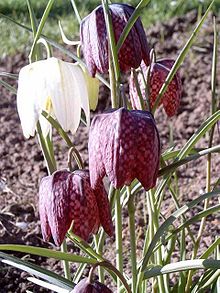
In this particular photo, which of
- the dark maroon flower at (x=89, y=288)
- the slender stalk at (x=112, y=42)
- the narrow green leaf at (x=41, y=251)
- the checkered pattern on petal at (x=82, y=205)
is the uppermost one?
the slender stalk at (x=112, y=42)

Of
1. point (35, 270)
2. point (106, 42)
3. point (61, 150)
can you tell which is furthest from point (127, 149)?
point (61, 150)

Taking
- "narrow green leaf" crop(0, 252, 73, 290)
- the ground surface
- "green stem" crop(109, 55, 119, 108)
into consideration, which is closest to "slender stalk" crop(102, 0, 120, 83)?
"green stem" crop(109, 55, 119, 108)

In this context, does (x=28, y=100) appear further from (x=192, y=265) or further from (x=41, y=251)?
(x=192, y=265)

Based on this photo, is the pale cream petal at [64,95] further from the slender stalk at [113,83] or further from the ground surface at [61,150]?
the ground surface at [61,150]

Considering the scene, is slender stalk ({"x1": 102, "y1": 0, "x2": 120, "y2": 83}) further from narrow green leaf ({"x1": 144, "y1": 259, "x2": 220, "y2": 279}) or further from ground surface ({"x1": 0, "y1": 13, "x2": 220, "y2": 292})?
ground surface ({"x1": 0, "y1": 13, "x2": 220, "y2": 292})

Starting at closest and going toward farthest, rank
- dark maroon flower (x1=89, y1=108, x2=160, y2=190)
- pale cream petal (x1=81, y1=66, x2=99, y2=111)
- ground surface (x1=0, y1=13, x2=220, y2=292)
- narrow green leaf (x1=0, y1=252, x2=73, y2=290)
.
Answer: dark maroon flower (x1=89, y1=108, x2=160, y2=190), narrow green leaf (x1=0, y1=252, x2=73, y2=290), pale cream petal (x1=81, y1=66, x2=99, y2=111), ground surface (x1=0, y1=13, x2=220, y2=292)

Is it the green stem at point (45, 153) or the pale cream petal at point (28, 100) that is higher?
the pale cream petal at point (28, 100)

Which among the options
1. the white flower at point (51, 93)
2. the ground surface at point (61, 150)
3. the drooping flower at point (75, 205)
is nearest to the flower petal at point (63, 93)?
the white flower at point (51, 93)

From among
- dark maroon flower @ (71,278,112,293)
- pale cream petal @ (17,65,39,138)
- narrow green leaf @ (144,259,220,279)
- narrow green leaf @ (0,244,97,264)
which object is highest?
pale cream petal @ (17,65,39,138)
